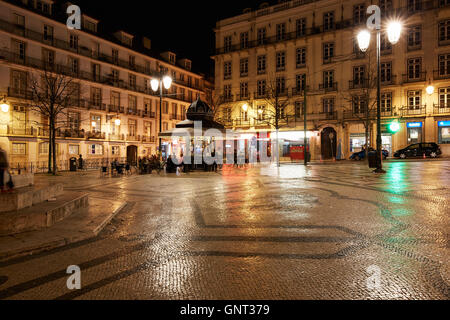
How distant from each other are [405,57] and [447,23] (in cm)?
481

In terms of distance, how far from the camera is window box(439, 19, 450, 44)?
102 feet

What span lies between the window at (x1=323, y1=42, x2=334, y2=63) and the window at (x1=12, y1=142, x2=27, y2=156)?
35980mm

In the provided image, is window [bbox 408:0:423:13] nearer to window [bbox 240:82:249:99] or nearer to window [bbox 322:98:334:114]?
window [bbox 322:98:334:114]

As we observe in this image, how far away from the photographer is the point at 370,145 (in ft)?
113

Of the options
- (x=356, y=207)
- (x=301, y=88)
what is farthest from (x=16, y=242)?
(x=301, y=88)

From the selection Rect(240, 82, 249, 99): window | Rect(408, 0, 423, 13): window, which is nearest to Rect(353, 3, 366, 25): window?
Rect(408, 0, 423, 13): window

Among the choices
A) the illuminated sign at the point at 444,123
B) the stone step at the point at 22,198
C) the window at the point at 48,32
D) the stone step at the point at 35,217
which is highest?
the window at the point at 48,32

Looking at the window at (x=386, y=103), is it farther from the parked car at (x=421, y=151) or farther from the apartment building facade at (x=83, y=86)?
the apartment building facade at (x=83, y=86)

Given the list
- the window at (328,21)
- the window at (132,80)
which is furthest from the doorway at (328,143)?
the window at (132,80)

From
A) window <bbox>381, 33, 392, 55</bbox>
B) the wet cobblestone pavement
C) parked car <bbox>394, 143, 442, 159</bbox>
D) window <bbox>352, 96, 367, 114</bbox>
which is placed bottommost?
the wet cobblestone pavement

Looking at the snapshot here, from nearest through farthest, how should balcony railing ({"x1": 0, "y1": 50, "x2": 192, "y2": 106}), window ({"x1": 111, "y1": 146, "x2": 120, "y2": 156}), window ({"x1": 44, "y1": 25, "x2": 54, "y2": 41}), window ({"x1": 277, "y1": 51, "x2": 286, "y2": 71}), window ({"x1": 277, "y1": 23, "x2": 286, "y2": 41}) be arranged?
balcony railing ({"x1": 0, "y1": 50, "x2": 192, "y2": 106}) < window ({"x1": 44, "y1": 25, "x2": 54, "y2": 41}) < window ({"x1": 277, "y1": 23, "x2": 286, "y2": 41}) < window ({"x1": 277, "y1": 51, "x2": 286, "y2": 71}) < window ({"x1": 111, "y1": 146, "x2": 120, "y2": 156})

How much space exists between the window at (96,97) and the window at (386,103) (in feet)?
117

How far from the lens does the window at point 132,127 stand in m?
43.8
